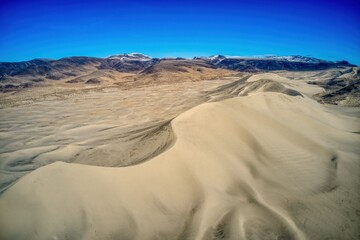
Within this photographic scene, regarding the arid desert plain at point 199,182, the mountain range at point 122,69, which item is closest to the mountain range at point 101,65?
the mountain range at point 122,69

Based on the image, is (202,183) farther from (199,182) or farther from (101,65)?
(101,65)

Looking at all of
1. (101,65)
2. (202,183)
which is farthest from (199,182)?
(101,65)

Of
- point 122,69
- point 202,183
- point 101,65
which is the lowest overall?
point 202,183

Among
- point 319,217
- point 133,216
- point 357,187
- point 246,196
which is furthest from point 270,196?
point 133,216

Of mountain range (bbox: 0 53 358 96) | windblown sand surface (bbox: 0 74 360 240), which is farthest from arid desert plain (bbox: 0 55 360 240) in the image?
mountain range (bbox: 0 53 358 96)

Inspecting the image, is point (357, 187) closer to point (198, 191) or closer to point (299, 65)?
point (198, 191)

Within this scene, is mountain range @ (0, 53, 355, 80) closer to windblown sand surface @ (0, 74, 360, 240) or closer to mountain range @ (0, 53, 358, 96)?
mountain range @ (0, 53, 358, 96)

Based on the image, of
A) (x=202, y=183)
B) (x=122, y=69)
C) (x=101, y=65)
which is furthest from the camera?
(x=101, y=65)

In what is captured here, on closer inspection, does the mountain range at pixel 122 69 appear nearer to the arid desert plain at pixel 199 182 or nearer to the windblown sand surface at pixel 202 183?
the arid desert plain at pixel 199 182
